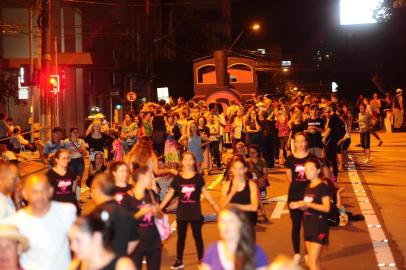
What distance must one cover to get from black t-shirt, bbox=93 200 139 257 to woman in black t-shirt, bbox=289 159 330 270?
286 cm

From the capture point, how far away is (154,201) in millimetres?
7230

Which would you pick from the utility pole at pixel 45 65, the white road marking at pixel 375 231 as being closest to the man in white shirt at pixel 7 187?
the white road marking at pixel 375 231

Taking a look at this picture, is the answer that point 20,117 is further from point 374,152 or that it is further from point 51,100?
point 374,152

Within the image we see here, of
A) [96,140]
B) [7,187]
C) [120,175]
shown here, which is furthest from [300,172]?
[96,140]

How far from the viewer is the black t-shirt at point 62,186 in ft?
28.6

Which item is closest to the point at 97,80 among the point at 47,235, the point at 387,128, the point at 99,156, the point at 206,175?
the point at 387,128

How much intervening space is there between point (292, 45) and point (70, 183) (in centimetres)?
9587

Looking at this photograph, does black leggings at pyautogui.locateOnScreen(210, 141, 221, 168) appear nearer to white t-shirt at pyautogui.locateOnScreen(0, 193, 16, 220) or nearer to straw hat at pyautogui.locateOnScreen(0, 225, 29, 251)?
white t-shirt at pyautogui.locateOnScreen(0, 193, 16, 220)

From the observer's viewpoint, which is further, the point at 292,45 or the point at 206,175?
the point at 292,45

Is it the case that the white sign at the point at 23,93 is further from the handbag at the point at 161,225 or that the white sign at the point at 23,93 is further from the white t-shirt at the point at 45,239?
the white t-shirt at the point at 45,239

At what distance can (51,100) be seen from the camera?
24969mm

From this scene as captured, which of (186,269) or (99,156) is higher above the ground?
(99,156)

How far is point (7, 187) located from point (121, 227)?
5.80 ft

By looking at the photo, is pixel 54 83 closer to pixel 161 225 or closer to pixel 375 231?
pixel 375 231
